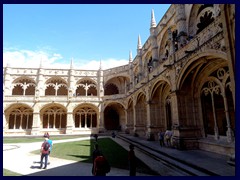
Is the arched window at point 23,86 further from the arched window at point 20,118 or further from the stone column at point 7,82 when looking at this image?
the arched window at point 20,118

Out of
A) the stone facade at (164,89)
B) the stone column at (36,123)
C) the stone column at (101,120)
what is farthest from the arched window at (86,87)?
the stone column at (36,123)

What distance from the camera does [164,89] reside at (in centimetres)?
1422

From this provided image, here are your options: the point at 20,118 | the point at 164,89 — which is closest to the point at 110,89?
the point at 20,118

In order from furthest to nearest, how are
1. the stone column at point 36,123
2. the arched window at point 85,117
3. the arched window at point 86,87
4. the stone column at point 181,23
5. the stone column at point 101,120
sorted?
the arched window at point 86,87 < the arched window at point 85,117 < the stone column at point 101,120 < the stone column at point 36,123 < the stone column at point 181,23

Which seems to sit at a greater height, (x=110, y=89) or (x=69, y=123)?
(x=110, y=89)

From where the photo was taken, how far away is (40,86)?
27.6 m

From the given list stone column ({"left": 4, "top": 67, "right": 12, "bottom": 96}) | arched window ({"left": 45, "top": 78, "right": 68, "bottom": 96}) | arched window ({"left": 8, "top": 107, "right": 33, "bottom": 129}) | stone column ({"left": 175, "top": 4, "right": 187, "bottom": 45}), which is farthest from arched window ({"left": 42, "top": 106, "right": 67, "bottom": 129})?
stone column ({"left": 175, "top": 4, "right": 187, "bottom": 45})

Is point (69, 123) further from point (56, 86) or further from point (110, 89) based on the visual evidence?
point (110, 89)

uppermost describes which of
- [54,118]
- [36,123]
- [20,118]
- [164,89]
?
[164,89]

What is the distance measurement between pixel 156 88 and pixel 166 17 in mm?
6033

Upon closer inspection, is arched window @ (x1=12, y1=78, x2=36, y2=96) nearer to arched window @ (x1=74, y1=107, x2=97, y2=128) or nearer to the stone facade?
the stone facade

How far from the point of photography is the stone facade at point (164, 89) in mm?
8188

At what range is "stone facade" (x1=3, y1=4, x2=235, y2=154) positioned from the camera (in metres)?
8.19

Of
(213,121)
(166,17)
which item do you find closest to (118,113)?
(166,17)
